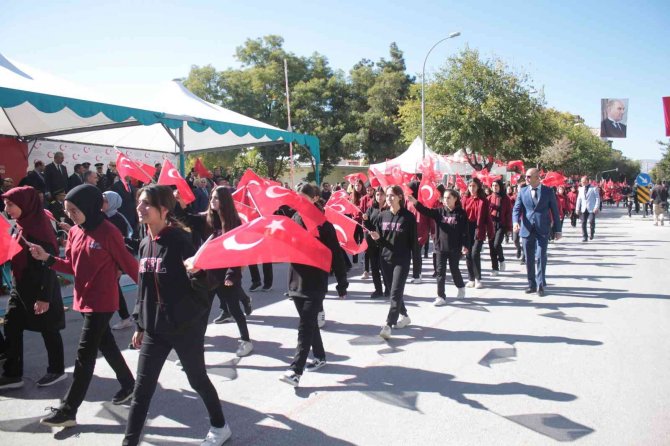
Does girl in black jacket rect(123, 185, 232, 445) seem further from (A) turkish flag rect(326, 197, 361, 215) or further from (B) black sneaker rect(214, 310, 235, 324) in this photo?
(A) turkish flag rect(326, 197, 361, 215)

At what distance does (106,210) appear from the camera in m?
6.07

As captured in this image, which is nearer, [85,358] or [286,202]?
[85,358]

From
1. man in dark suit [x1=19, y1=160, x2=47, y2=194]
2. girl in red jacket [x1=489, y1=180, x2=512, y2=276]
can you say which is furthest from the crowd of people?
man in dark suit [x1=19, y1=160, x2=47, y2=194]

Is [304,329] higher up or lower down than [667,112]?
lower down

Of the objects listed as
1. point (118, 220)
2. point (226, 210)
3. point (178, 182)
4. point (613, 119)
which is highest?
point (613, 119)

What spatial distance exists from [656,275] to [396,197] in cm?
745

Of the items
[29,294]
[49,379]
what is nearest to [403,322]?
[49,379]

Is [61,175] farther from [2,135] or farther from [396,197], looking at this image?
[396,197]

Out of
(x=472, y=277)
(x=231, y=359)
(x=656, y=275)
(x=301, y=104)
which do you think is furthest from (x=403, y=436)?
(x=301, y=104)

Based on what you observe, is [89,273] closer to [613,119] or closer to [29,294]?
[29,294]

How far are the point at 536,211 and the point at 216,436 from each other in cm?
674

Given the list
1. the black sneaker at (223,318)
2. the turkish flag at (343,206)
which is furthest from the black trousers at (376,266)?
the black sneaker at (223,318)

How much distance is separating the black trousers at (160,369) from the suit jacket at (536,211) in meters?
6.56

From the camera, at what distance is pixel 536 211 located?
8.36 meters
